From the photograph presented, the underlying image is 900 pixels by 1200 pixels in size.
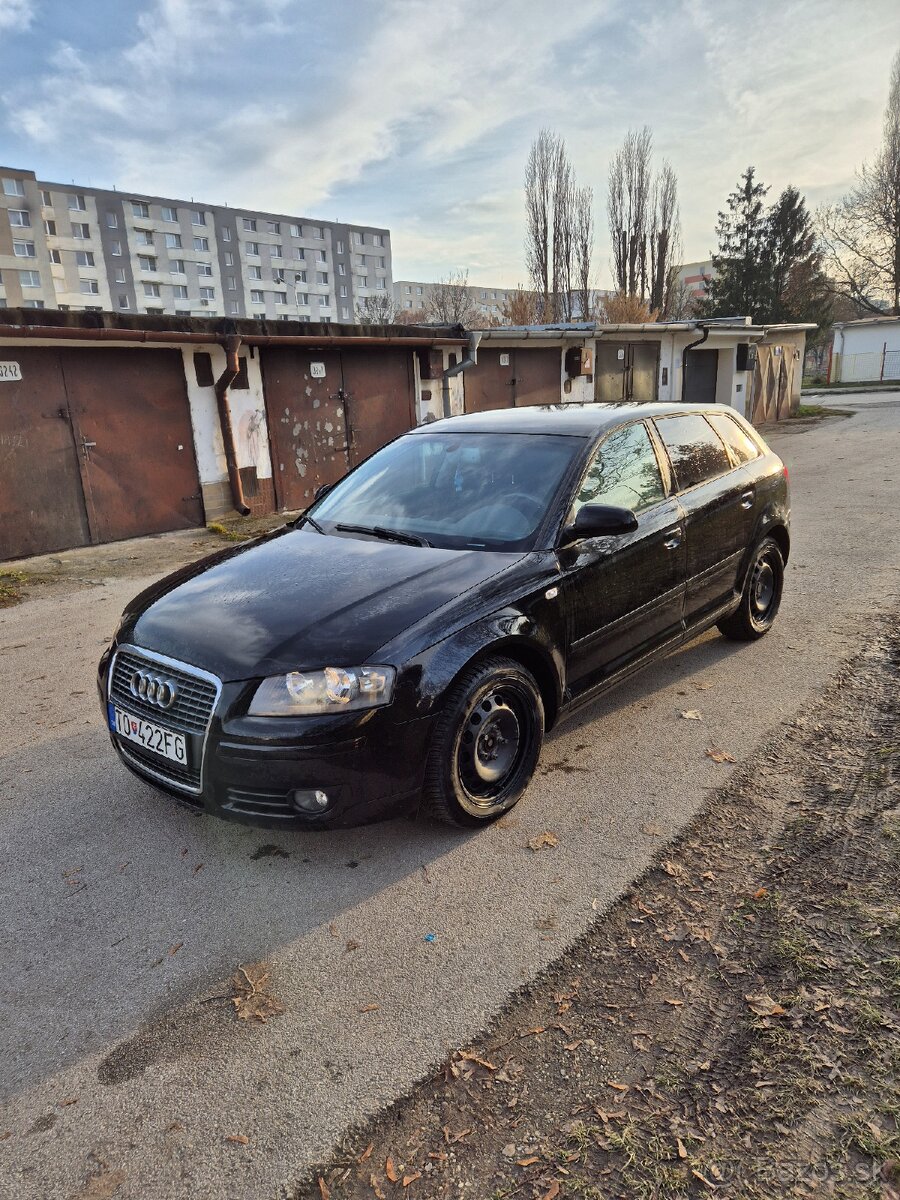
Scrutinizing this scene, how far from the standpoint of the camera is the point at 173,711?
279cm

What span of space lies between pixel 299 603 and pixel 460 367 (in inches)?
460

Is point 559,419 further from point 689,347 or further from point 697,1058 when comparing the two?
point 689,347

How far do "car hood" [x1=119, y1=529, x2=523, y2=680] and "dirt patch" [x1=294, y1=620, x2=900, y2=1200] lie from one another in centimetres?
132

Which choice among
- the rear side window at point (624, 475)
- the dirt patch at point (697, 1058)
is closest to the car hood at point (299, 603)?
the rear side window at point (624, 475)

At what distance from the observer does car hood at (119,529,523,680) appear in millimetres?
2709

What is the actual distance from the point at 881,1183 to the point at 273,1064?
4.98 feet

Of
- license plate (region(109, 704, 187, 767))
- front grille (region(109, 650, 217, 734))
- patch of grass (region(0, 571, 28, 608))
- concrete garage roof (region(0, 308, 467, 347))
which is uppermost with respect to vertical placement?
concrete garage roof (region(0, 308, 467, 347))

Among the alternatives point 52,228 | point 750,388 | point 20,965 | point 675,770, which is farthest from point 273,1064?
point 52,228

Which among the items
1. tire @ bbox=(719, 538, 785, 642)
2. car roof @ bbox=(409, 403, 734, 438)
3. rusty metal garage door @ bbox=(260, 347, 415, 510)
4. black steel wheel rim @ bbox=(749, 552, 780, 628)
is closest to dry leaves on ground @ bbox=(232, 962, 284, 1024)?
car roof @ bbox=(409, 403, 734, 438)

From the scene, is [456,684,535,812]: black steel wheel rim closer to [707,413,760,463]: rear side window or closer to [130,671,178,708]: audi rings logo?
[130,671,178,708]: audi rings logo

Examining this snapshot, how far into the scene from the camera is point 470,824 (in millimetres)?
3053

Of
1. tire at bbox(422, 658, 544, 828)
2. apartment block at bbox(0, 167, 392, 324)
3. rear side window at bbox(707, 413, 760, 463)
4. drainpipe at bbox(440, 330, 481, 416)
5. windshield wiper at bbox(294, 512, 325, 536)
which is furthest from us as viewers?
apartment block at bbox(0, 167, 392, 324)

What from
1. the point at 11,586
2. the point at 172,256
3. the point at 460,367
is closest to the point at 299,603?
the point at 11,586

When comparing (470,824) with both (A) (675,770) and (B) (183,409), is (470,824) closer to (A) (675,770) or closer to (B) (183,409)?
(A) (675,770)
